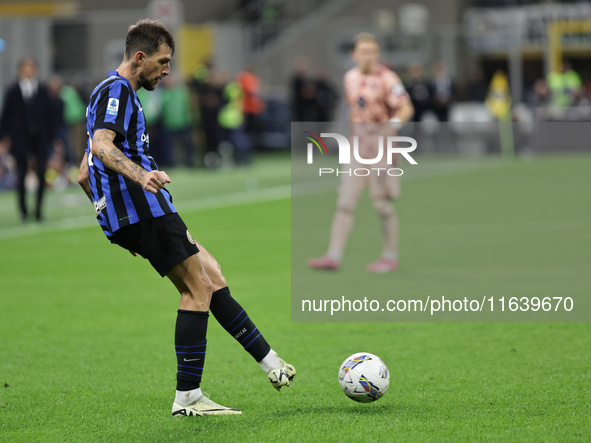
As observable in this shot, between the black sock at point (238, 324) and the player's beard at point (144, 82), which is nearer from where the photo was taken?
the player's beard at point (144, 82)

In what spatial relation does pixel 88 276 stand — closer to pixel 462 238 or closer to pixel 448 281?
pixel 448 281

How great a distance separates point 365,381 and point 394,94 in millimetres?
4961

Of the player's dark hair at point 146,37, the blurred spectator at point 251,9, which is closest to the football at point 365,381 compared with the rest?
the player's dark hair at point 146,37

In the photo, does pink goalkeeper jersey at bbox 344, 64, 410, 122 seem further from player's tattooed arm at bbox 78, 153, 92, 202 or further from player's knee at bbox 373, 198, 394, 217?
player's tattooed arm at bbox 78, 153, 92, 202

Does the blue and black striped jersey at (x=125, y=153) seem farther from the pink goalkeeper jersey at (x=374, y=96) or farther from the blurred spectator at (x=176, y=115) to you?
the blurred spectator at (x=176, y=115)

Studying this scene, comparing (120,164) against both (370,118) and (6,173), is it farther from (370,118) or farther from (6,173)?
(6,173)

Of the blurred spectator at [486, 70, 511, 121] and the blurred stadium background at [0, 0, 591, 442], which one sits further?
the blurred spectator at [486, 70, 511, 121]

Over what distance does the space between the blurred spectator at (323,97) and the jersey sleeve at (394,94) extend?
17.6m

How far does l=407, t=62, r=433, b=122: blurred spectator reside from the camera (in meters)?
27.6

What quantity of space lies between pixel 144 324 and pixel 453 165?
1618 cm

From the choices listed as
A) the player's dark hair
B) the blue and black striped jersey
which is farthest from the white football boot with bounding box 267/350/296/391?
the player's dark hair

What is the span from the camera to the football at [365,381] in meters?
5.40

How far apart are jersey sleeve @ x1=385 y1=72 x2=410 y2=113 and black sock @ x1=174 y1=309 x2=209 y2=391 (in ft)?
16.6

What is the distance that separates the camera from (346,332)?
24.7 feet
